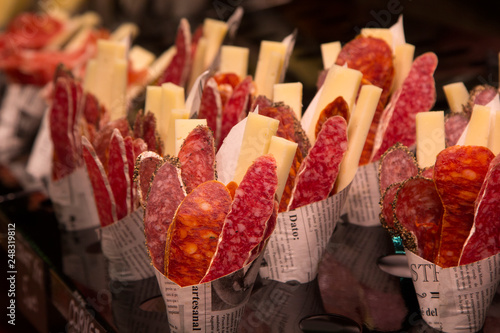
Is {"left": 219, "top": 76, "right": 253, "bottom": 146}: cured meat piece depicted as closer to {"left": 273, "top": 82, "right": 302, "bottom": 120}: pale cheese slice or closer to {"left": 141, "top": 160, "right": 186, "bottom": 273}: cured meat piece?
{"left": 273, "top": 82, "right": 302, "bottom": 120}: pale cheese slice

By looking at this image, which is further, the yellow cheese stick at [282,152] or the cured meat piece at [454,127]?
the cured meat piece at [454,127]

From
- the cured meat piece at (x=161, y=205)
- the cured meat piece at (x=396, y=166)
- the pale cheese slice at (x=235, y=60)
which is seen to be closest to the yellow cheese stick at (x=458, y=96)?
the cured meat piece at (x=396, y=166)

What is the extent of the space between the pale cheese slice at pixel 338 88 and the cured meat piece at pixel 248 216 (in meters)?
0.33

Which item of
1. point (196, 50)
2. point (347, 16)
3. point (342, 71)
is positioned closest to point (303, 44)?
point (347, 16)

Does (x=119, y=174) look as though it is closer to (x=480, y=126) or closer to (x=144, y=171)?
(x=144, y=171)

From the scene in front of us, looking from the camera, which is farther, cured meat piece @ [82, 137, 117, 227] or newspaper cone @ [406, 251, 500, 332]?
cured meat piece @ [82, 137, 117, 227]

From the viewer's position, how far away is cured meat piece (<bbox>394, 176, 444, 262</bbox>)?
3.13ft

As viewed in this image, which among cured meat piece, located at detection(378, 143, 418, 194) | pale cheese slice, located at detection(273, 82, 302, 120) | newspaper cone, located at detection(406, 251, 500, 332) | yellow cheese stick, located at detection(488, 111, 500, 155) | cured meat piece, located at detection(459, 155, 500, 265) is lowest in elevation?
newspaper cone, located at detection(406, 251, 500, 332)

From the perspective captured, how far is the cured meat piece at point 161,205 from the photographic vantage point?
0.95m

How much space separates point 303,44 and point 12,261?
1.14 meters

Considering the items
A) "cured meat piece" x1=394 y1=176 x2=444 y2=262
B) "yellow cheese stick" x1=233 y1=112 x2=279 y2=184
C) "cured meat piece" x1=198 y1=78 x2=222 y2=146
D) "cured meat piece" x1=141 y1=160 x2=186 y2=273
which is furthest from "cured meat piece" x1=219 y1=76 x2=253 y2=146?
"cured meat piece" x1=394 y1=176 x2=444 y2=262

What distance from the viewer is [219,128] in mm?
1291

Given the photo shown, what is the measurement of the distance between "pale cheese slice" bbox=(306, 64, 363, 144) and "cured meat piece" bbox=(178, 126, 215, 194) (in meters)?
0.28

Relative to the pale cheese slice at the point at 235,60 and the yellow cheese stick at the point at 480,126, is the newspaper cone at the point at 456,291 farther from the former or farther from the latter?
the pale cheese slice at the point at 235,60
